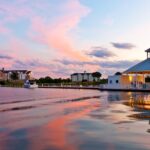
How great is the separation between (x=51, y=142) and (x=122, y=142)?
91.5 inches

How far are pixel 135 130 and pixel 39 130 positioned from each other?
385 centimetres

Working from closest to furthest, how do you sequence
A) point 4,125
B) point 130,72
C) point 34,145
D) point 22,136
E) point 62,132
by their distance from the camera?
point 34,145
point 22,136
point 62,132
point 4,125
point 130,72

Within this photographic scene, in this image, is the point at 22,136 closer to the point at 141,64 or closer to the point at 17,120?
the point at 17,120

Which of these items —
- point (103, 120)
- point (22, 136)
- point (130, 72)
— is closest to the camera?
point (22, 136)

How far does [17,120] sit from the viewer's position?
1888cm

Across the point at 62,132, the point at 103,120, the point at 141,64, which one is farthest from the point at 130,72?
the point at 62,132

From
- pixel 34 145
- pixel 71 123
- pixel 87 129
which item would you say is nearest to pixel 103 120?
pixel 71 123

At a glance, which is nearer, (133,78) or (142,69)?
(142,69)

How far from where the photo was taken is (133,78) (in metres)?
71.4

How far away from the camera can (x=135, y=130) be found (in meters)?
14.7

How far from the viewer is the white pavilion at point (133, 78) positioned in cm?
6153

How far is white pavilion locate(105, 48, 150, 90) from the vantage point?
6153 centimetres

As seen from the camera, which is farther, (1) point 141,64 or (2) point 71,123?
(1) point 141,64

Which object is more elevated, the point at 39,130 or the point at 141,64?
the point at 141,64
